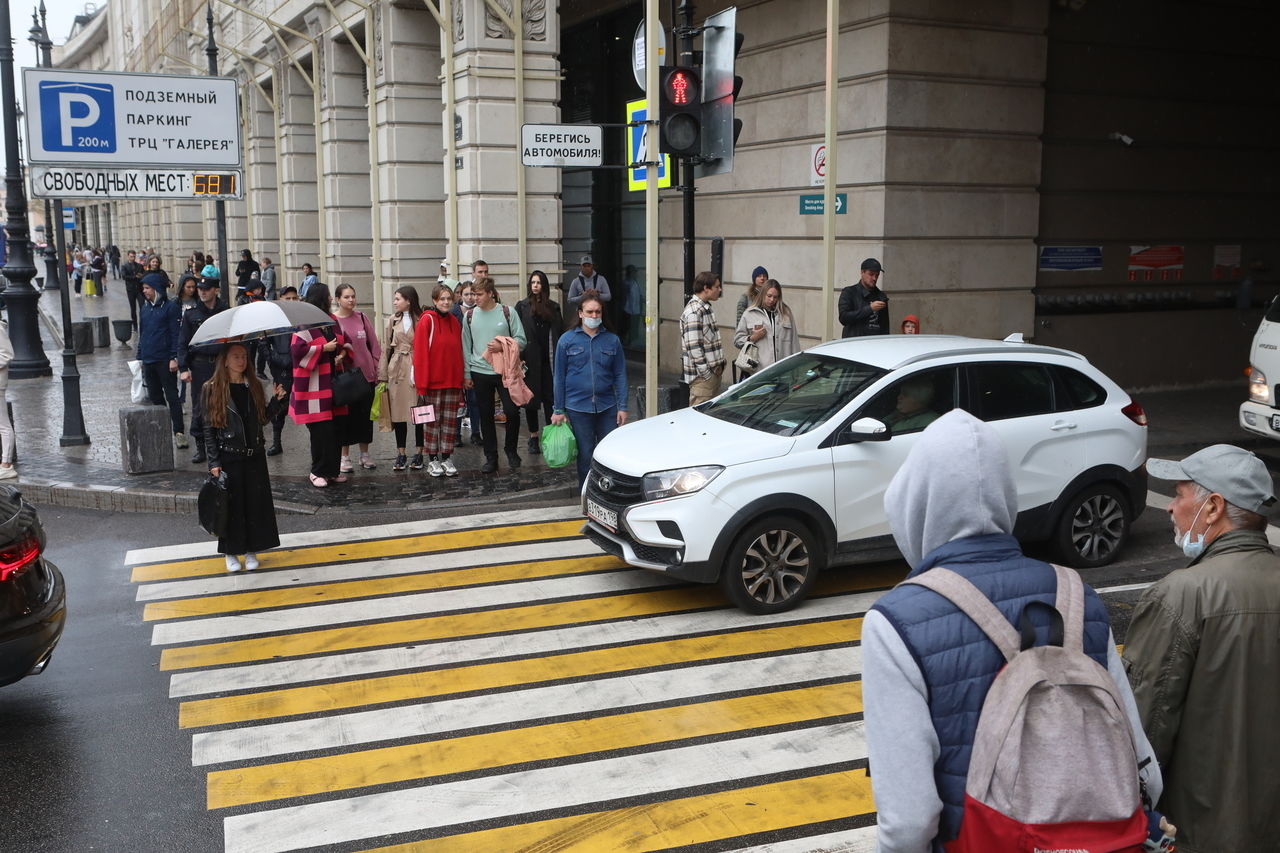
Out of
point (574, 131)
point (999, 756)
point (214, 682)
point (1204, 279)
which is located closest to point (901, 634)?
point (999, 756)

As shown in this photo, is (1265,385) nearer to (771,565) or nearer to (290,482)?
(771,565)

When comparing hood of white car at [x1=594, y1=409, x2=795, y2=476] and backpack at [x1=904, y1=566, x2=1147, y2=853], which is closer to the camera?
backpack at [x1=904, y1=566, x2=1147, y2=853]

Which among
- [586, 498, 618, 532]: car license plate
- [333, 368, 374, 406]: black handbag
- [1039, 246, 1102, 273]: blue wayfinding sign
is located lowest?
[586, 498, 618, 532]: car license plate

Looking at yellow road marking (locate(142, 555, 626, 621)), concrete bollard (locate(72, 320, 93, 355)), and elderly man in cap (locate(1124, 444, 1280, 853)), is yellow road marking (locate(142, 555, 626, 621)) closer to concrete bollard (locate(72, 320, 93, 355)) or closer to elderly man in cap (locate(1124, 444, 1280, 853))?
elderly man in cap (locate(1124, 444, 1280, 853))

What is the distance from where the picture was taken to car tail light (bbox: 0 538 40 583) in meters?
5.98

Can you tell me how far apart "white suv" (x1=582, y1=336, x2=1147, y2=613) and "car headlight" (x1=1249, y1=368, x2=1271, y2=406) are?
3901mm

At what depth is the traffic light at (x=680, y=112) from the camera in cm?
1138

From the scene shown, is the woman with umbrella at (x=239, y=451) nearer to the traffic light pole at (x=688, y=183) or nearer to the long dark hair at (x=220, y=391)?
the long dark hair at (x=220, y=391)

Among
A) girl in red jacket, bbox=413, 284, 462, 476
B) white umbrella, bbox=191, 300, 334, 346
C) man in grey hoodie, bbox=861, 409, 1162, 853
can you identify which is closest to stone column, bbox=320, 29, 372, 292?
girl in red jacket, bbox=413, 284, 462, 476

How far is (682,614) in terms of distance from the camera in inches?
320

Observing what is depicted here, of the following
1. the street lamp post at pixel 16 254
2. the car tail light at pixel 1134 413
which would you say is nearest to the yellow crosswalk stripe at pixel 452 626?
the car tail light at pixel 1134 413

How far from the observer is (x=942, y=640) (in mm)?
2521

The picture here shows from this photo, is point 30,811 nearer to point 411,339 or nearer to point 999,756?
point 999,756

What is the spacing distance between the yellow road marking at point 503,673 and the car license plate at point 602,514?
1.06 meters
